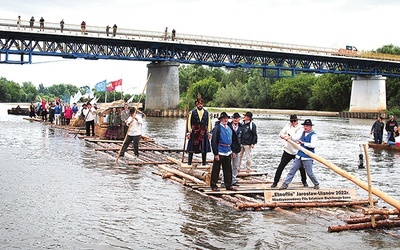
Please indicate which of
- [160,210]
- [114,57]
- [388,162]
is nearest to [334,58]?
[114,57]

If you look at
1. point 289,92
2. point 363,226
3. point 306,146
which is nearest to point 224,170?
point 306,146

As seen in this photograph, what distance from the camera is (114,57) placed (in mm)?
83750

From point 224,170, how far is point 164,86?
74.4 metres

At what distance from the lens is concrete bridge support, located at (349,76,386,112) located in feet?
347

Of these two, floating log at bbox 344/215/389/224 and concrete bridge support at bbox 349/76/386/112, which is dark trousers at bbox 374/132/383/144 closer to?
floating log at bbox 344/215/389/224

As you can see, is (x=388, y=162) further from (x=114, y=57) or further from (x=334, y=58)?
(x=334, y=58)

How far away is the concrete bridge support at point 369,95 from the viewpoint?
106 m

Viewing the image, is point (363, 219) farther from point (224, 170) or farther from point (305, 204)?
point (224, 170)

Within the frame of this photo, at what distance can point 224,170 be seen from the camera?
14.3m

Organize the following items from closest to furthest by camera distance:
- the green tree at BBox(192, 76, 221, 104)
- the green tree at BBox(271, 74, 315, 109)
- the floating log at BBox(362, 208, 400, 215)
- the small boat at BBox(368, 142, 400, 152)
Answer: the floating log at BBox(362, 208, 400, 215)
the small boat at BBox(368, 142, 400, 152)
the green tree at BBox(271, 74, 315, 109)
the green tree at BBox(192, 76, 221, 104)

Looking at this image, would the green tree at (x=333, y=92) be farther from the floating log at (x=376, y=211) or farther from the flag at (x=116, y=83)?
the floating log at (x=376, y=211)

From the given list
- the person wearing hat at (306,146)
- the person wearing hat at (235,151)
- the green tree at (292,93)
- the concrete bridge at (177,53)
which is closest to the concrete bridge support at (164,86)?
the concrete bridge at (177,53)

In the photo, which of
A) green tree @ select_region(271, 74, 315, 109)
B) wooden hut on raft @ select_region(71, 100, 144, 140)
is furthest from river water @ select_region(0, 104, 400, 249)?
green tree @ select_region(271, 74, 315, 109)

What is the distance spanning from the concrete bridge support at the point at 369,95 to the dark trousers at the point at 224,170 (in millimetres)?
94972
